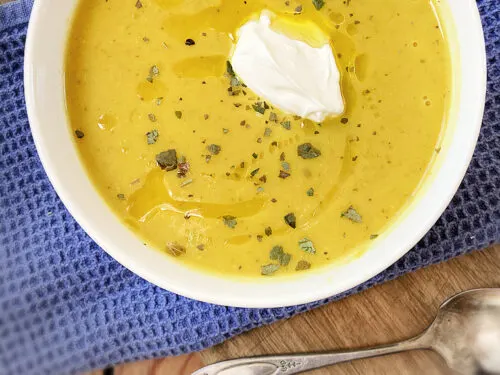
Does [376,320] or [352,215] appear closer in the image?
[352,215]

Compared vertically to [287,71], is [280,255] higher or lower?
lower

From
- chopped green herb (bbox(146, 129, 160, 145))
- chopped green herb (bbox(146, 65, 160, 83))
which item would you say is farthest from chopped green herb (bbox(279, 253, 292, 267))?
chopped green herb (bbox(146, 65, 160, 83))

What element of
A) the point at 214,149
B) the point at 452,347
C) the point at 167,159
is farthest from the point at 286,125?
the point at 452,347

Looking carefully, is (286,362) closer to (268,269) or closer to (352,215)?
(268,269)

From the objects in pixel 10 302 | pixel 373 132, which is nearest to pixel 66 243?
pixel 10 302

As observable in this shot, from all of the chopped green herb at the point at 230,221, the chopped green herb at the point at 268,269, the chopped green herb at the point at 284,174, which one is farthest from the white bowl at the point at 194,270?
the chopped green herb at the point at 284,174

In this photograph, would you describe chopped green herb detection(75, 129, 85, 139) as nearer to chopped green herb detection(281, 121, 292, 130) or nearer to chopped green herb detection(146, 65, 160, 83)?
chopped green herb detection(146, 65, 160, 83)
